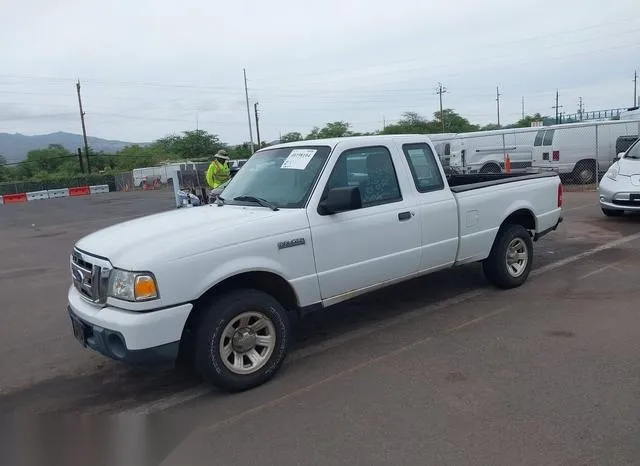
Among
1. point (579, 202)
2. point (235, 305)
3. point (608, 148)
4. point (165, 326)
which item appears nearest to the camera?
point (165, 326)

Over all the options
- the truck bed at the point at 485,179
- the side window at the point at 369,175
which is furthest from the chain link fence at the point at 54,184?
the side window at the point at 369,175

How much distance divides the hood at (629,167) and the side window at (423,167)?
6.58m

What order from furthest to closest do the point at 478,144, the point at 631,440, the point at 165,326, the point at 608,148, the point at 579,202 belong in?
the point at 478,144 < the point at 608,148 < the point at 579,202 < the point at 165,326 < the point at 631,440

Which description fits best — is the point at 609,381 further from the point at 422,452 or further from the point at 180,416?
the point at 180,416

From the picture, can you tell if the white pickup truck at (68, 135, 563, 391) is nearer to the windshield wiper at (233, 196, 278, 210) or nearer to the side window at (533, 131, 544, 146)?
the windshield wiper at (233, 196, 278, 210)

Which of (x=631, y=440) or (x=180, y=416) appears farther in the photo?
(x=180, y=416)

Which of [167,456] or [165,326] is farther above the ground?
[165,326]

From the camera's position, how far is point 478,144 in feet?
69.5

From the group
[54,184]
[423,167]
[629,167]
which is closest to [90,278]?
[423,167]

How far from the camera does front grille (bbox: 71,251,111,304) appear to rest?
153 inches

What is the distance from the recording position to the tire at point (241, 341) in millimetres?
3891

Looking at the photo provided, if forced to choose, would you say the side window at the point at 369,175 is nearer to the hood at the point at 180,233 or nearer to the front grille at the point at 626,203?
the hood at the point at 180,233

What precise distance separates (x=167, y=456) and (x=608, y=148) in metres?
17.9

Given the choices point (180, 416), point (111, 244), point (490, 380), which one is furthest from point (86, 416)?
point (490, 380)
